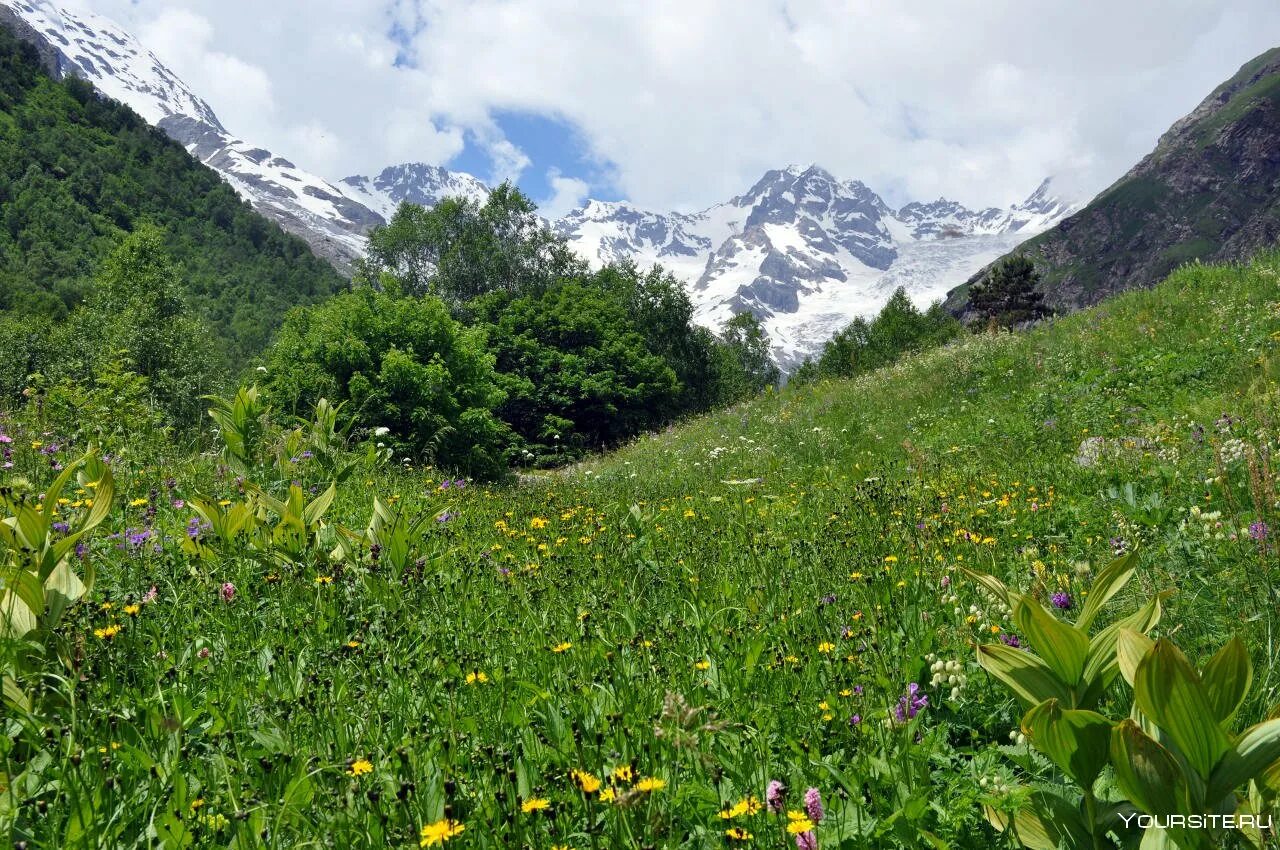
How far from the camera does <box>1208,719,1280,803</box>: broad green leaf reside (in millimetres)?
1521

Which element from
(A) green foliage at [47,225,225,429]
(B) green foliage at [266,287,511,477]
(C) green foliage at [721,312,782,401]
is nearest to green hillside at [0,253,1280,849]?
(B) green foliage at [266,287,511,477]

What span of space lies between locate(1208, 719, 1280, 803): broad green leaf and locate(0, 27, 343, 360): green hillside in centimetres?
10447

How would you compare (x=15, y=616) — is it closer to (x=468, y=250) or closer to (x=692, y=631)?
(x=692, y=631)

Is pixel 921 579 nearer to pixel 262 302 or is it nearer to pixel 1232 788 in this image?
pixel 1232 788

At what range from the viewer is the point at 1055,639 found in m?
1.78

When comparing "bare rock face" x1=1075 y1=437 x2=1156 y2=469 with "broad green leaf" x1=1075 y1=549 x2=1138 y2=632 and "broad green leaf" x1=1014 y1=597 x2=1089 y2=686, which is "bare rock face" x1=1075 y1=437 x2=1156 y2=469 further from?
"broad green leaf" x1=1014 y1=597 x2=1089 y2=686

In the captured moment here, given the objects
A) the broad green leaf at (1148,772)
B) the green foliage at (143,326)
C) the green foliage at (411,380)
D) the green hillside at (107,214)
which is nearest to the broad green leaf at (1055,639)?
the broad green leaf at (1148,772)

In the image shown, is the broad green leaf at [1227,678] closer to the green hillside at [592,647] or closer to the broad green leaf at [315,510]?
the green hillside at [592,647]

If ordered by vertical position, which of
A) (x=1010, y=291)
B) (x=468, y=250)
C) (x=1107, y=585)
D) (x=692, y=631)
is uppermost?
(x=1010, y=291)

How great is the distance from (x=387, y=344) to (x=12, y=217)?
396ft

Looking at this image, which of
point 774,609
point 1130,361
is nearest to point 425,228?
point 1130,361

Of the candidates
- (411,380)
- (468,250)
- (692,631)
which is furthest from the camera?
(468,250)

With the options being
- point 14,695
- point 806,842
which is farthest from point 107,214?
point 806,842

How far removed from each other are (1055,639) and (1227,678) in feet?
1.09
